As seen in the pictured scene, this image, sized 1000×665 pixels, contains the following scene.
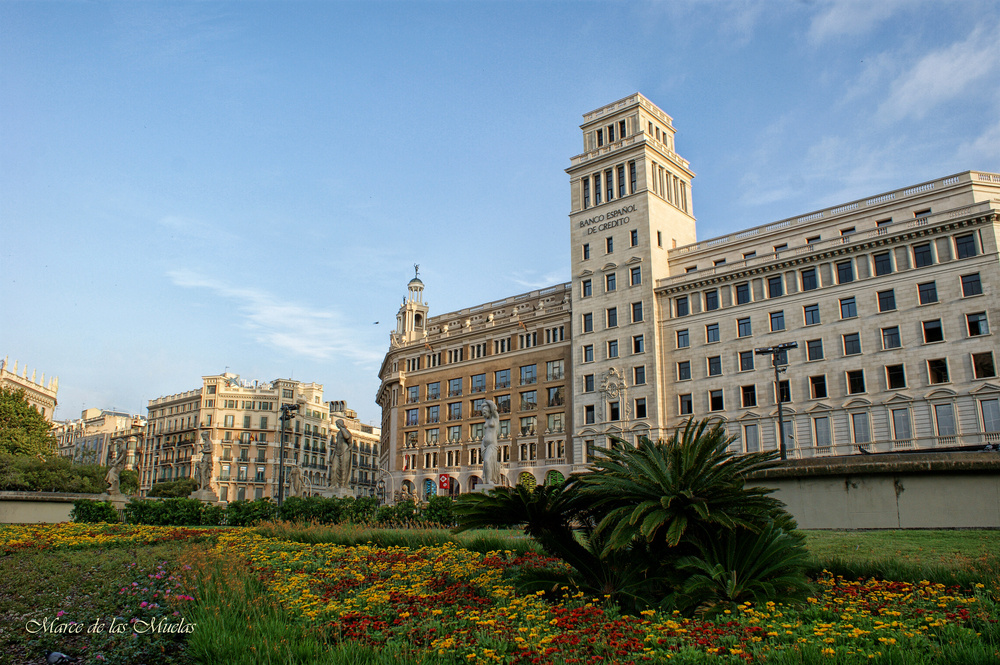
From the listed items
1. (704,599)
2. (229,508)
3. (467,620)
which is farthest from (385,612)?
(229,508)

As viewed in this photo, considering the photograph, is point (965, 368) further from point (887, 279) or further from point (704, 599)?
point (704, 599)

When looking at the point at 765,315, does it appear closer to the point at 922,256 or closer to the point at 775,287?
the point at 775,287

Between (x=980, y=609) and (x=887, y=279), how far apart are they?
4577cm

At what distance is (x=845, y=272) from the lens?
5225 centimetres

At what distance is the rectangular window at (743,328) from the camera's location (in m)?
56.1

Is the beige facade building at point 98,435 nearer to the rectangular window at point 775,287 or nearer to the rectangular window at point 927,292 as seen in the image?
the rectangular window at point 775,287

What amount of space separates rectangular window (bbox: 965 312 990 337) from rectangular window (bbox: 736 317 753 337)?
14.2 meters

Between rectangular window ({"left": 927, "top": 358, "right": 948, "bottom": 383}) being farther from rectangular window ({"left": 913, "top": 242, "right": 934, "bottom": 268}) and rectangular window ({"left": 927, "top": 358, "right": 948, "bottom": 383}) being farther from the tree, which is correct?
the tree

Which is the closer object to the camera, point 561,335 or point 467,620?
point 467,620

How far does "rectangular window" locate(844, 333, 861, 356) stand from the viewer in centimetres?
5044

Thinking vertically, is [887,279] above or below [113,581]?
above

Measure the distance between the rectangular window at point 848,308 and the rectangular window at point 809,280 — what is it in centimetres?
237

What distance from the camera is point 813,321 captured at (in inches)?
2087

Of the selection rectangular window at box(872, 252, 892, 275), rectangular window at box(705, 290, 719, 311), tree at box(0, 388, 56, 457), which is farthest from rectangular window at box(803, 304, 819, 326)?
tree at box(0, 388, 56, 457)
